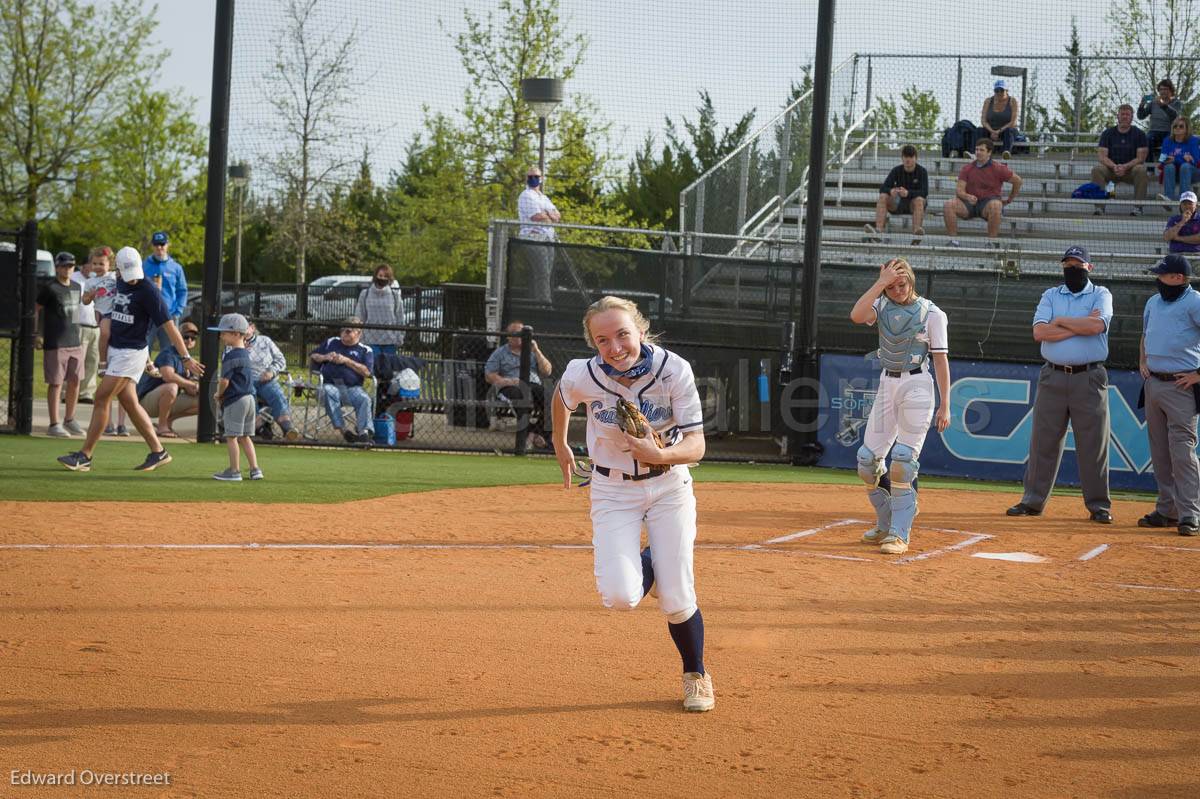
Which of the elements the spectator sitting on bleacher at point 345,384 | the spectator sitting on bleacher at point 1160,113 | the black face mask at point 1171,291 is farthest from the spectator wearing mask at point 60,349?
the spectator sitting on bleacher at point 1160,113

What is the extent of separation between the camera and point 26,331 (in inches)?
606

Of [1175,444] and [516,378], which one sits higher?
[516,378]

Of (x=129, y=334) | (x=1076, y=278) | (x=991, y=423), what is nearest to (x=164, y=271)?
(x=129, y=334)

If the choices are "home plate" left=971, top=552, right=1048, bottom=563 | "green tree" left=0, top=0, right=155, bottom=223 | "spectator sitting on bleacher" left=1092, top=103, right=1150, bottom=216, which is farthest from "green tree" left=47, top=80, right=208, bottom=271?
"home plate" left=971, top=552, right=1048, bottom=563

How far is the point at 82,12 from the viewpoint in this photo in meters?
37.3

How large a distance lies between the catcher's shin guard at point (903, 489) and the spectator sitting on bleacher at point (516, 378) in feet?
23.9

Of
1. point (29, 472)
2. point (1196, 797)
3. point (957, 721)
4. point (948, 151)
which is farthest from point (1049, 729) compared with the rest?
point (948, 151)

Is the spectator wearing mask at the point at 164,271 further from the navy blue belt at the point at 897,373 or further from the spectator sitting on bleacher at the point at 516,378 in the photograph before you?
the navy blue belt at the point at 897,373

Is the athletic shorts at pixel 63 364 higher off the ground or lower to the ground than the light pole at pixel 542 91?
lower

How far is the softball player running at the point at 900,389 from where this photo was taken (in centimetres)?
934

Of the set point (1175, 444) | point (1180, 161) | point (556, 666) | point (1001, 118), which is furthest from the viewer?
point (1001, 118)

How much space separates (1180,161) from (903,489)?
1381 cm

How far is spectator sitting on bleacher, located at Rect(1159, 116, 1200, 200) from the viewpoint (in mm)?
20375

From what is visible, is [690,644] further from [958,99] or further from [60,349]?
[958,99]
